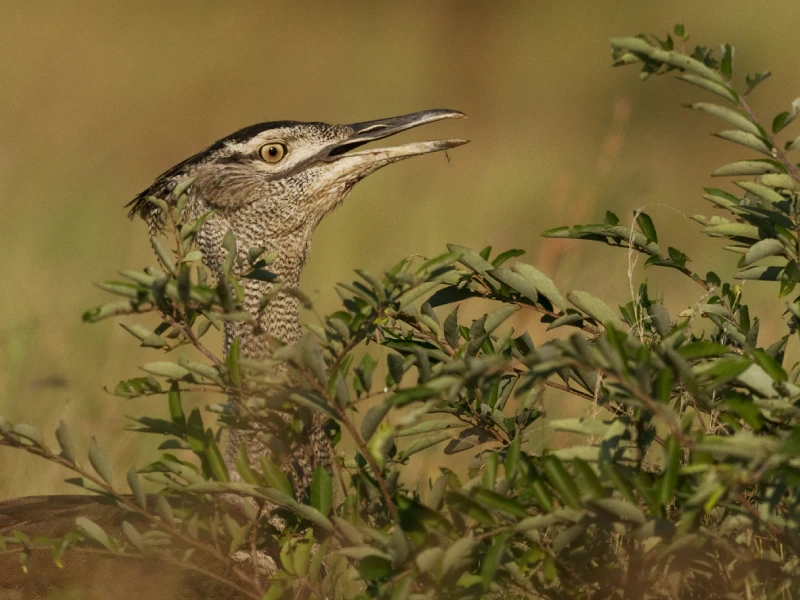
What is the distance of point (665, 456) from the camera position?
1.65 metres

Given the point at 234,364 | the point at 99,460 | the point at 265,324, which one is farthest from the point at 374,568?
the point at 265,324

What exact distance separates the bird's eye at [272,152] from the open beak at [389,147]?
148 millimetres

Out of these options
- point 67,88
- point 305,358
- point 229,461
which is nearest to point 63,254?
point 229,461

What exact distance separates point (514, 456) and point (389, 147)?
55.4 inches

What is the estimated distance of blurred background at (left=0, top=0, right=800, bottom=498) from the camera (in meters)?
4.64

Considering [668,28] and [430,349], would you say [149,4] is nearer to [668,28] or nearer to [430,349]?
[668,28]

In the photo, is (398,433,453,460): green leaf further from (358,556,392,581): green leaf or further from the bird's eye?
the bird's eye

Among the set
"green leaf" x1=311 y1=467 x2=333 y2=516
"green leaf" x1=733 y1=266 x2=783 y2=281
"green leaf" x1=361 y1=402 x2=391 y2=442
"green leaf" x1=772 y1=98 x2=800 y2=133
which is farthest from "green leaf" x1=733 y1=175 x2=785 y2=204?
"green leaf" x1=311 y1=467 x2=333 y2=516

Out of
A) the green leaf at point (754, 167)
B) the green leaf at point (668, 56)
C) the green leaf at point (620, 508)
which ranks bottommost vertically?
the green leaf at point (620, 508)

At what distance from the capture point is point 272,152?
3.43 m

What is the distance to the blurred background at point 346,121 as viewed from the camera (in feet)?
15.2

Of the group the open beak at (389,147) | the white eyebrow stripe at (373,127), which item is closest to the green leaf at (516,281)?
the open beak at (389,147)

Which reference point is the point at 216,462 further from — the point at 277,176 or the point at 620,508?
the point at 277,176

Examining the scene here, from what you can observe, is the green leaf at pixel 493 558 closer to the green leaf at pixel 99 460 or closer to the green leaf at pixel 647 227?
the green leaf at pixel 99 460
